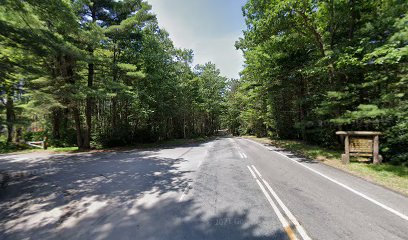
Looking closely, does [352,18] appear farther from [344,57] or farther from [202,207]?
[202,207]

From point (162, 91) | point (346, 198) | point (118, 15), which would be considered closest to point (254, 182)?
point (346, 198)

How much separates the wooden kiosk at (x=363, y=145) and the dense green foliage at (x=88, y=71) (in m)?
13.3

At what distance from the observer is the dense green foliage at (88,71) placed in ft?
20.9

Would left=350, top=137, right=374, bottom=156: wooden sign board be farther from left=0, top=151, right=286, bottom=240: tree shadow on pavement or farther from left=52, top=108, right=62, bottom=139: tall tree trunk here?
left=52, top=108, right=62, bottom=139: tall tree trunk

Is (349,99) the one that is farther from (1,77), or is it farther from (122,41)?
(122,41)

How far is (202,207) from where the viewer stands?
4.43 m

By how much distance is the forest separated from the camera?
6.89 metres

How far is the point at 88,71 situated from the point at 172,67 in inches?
345

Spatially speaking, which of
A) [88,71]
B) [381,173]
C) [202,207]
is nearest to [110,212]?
[202,207]

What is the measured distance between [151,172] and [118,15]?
1600 centimetres

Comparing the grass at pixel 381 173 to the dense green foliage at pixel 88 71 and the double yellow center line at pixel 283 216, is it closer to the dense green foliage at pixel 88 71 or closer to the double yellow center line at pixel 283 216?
the double yellow center line at pixel 283 216

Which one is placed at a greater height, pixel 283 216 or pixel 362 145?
pixel 362 145

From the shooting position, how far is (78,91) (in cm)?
1274

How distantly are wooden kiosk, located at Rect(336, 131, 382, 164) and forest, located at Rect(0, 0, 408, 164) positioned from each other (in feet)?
2.72
